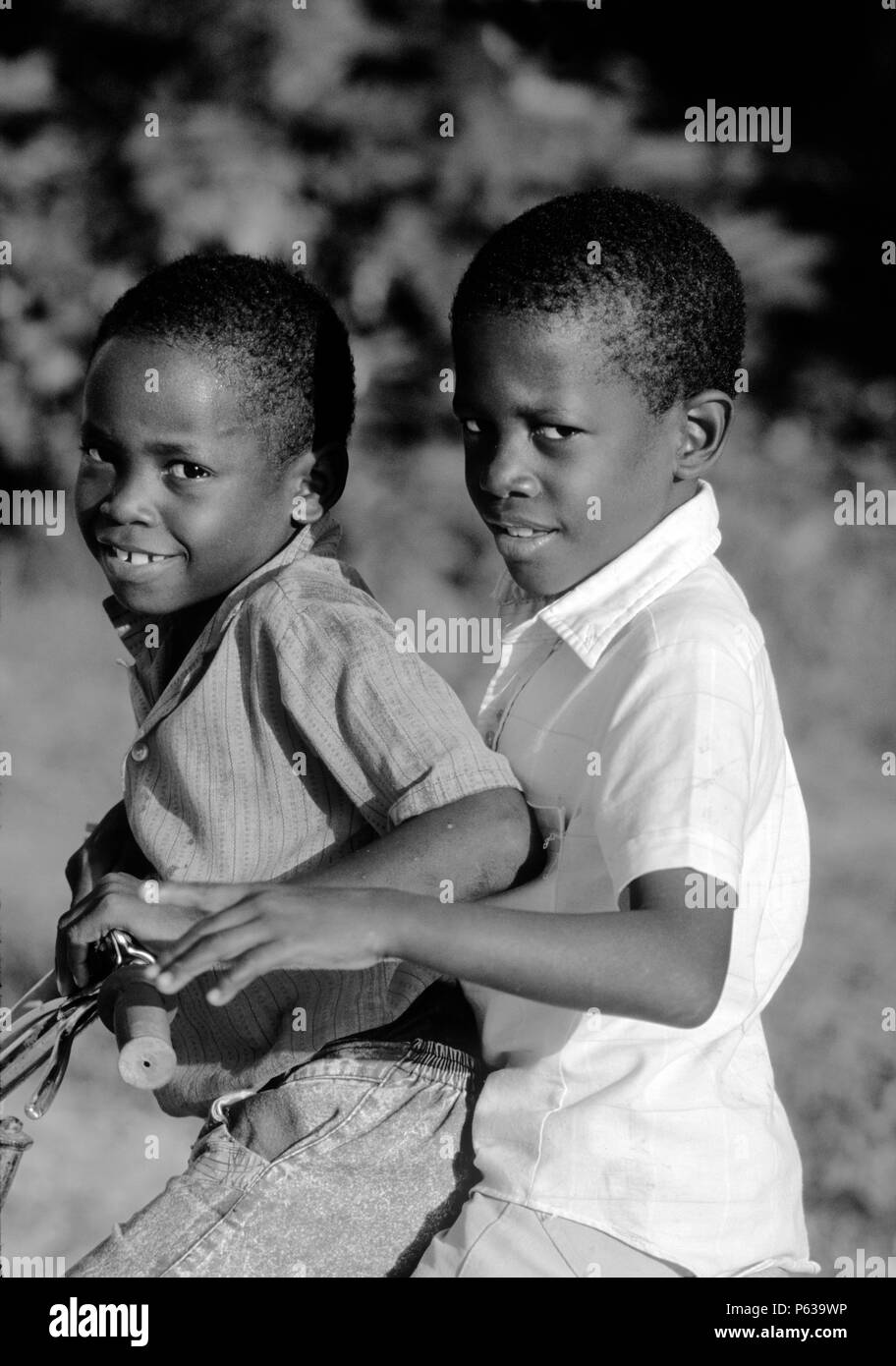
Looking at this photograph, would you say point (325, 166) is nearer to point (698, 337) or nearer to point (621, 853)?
point (698, 337)

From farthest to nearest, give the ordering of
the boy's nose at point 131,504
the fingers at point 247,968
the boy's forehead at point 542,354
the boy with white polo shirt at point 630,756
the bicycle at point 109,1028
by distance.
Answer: the boy's nose at point 131,504
the boy's forehead at point 542,354
the boy with white polo shirt at point 630,756
the bicycle at point 109,1028
the fingers at point 247,968

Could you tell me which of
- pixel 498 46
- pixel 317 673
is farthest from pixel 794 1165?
pixel 498 46

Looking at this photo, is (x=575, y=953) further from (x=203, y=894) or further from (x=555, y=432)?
(x=555, y=432)

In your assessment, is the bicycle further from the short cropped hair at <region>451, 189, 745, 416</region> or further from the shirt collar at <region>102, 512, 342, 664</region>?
the short cropped hair at <region>451, 189, 745, 416</region>

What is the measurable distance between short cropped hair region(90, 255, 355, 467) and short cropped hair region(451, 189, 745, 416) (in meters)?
0.20

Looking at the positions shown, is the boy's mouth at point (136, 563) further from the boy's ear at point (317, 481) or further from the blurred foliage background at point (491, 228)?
the blurred foliage background at point (491, 228)

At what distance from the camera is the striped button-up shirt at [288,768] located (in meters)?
1.35

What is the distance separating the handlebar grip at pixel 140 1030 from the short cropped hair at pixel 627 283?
60 cm

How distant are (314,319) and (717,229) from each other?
0.86 metres

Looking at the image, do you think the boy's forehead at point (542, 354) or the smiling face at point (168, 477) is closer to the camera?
the boy's forehead at point (542, 354)

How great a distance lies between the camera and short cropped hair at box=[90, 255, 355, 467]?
5.11ft

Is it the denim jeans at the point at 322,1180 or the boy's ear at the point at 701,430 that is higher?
the boy's ear at the point at 701,430

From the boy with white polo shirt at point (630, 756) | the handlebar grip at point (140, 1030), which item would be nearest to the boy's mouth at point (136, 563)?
the boy with white polo shirt at point (630, 756)

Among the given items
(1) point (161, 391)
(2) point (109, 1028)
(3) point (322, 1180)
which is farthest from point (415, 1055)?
(1) point (161, 391)
